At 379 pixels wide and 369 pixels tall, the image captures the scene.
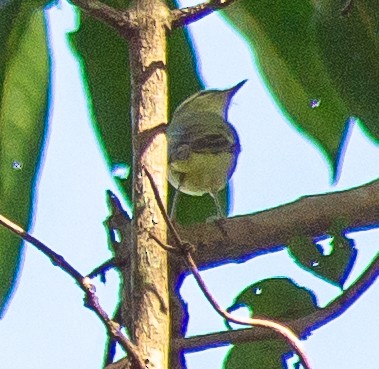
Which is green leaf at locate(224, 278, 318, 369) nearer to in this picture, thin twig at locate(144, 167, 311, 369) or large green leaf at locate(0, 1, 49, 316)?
thin twig at locate(144, 167, 311, 369)

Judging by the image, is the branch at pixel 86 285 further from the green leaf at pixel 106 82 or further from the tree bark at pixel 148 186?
the green leaf at pixel 106 82

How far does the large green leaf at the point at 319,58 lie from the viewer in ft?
3.51

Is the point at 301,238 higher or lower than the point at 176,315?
higher

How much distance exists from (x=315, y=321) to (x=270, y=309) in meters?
0.16

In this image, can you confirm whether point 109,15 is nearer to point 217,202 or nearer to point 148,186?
point 148,186

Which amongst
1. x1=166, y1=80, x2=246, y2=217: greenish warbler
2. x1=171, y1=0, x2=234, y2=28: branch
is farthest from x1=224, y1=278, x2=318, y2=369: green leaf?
x1=166, y1=80, x2=246, y2=217: greenish warbler

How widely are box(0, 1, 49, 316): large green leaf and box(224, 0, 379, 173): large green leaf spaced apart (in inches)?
11.1

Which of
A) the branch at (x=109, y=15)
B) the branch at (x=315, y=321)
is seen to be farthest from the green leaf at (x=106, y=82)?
the branch at (x=315, y=321)

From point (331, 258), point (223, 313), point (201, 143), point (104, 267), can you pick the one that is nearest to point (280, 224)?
point (331, 258)

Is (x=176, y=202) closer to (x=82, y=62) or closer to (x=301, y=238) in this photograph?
(x=82, y=62)

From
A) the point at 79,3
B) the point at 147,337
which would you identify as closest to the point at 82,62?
the point at 79,3

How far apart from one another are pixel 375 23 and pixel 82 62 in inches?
16.9

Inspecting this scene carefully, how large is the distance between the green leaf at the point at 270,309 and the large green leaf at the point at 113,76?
0.36 meters

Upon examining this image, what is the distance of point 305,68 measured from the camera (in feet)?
4.16
